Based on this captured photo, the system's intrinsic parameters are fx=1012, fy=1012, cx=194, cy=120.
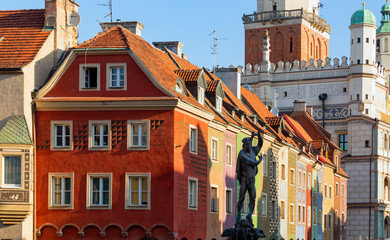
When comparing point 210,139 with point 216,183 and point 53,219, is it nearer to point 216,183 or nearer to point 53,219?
point 216,183

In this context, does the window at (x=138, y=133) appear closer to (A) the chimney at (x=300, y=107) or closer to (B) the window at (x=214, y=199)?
(B) the window at (x=214, y=199)

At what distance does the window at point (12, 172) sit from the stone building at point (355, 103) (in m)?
67.0

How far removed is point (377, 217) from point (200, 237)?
63.6 metres

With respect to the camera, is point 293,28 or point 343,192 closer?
point 343,192

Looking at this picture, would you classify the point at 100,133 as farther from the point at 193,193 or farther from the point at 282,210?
the point at 282,210

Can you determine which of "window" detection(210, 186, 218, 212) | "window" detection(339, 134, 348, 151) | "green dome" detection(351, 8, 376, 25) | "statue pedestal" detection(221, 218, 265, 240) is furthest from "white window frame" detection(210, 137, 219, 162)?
"window" detection(339, 134, 348, 151)

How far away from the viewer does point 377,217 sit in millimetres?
105562

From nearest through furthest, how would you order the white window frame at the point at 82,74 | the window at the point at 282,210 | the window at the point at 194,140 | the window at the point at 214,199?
the white window frame at the point at 82,74 → the window at the point at 194,140 → the window at the point at 214,199 → the window at the point at 282,210

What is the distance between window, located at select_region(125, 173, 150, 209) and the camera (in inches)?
1628

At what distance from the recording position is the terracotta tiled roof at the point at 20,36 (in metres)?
41.9

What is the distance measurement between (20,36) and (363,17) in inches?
2739

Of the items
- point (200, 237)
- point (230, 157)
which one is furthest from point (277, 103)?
point (200, 237)

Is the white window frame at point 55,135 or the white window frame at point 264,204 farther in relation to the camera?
the white window frame at point 264,204

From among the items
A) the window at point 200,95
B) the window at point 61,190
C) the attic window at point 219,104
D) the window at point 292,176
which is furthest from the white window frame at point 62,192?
the window at point 292,176
